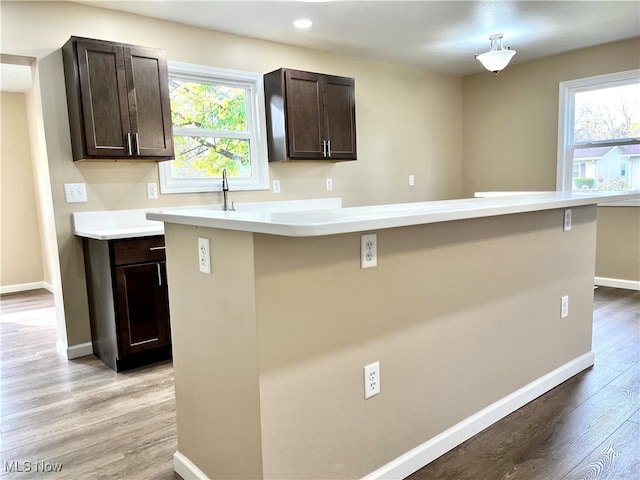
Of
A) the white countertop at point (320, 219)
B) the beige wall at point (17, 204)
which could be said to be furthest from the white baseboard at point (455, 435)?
the beige wall at point (17, 204)

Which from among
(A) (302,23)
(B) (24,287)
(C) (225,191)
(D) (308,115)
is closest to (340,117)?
(D) (308,115)

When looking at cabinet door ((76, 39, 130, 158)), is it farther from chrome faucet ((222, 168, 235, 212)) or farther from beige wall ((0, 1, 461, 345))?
chrome faucet ((222, 168, 235, 212))

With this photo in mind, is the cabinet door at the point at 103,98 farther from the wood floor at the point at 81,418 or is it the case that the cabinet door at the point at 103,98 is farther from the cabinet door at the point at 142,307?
the wood floor at the point at 81,418

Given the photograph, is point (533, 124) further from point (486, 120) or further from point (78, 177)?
point (78, 177)

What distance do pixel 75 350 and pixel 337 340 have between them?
2406 mm

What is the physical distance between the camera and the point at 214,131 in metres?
3.72

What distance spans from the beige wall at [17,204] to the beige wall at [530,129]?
17.2 ft

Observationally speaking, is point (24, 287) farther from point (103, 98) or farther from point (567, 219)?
point (567, 219)

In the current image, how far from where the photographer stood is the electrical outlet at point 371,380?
160 centimetres

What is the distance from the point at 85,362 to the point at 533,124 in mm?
4884

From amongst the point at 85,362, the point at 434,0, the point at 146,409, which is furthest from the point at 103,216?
the point at 434,0

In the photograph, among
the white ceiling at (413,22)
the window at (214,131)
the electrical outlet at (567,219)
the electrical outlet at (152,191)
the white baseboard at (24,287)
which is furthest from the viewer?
the white baseboard at (24,287)

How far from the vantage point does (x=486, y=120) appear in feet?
17.9

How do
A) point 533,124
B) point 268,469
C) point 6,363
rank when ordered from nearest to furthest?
point 268,469 < point 6,363 < point 533,124
